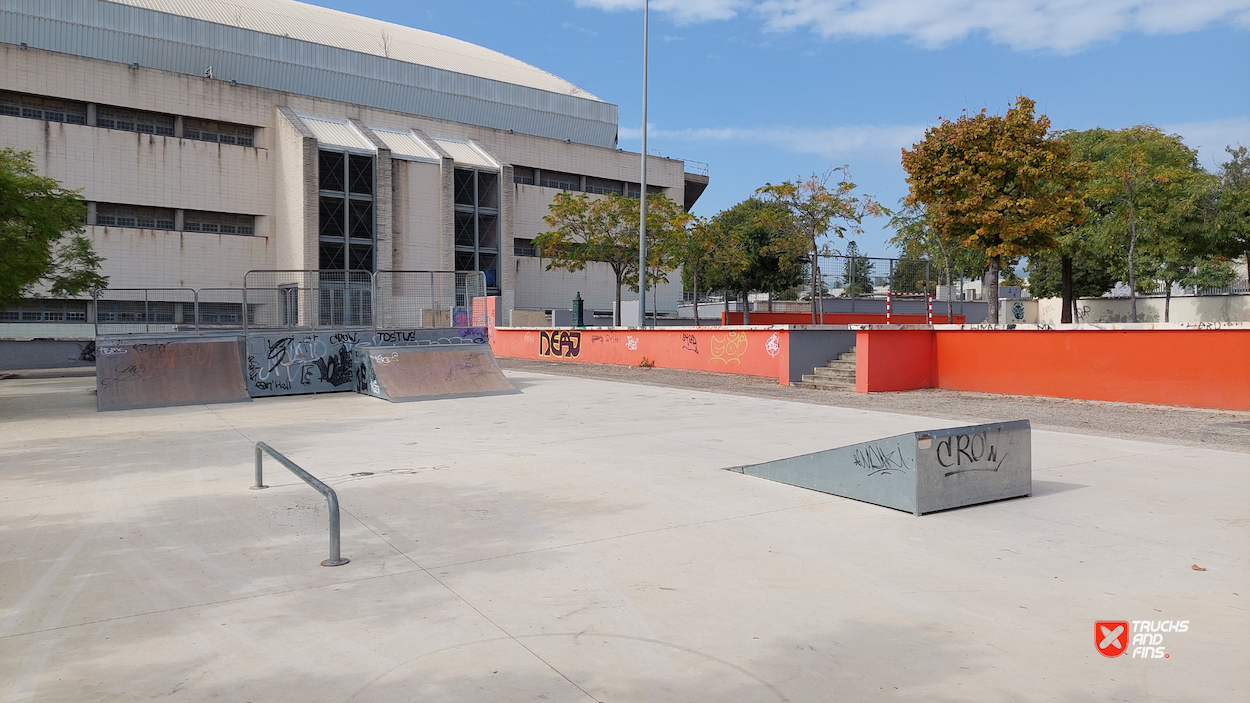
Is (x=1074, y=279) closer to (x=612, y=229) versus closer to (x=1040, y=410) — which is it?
(x=612, y=229)

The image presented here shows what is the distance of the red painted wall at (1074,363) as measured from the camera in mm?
13023

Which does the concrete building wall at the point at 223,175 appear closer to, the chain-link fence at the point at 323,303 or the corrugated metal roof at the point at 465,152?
the corrugated metal roof at the point at 465,152

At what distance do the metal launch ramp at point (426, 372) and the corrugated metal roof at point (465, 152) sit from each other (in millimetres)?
28653

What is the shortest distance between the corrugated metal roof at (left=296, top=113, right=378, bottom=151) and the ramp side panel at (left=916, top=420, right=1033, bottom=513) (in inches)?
1510

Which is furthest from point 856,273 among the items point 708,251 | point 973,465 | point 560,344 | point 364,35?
point 364,35

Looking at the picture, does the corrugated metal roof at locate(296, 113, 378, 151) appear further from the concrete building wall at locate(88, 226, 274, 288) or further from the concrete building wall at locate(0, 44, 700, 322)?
the concrete building wall at locate(88, 226, 274, 288)

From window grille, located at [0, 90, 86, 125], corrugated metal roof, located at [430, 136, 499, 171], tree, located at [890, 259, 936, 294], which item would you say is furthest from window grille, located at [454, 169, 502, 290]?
tree, located at [890, 259, 936, 294]

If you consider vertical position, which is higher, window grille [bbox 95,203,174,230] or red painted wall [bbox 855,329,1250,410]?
window grille [bbox 95,203,174,230]

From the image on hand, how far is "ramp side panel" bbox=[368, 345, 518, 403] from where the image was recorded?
15500 millimetres

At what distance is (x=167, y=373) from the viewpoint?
15.1 metres

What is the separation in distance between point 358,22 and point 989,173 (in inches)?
1794

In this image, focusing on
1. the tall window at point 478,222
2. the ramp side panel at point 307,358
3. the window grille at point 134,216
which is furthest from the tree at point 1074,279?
the window grille at point 134,216

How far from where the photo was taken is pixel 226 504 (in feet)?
21.2

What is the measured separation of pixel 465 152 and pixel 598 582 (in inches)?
1713
